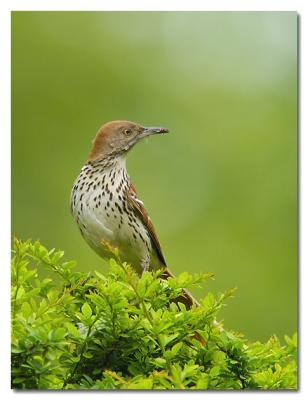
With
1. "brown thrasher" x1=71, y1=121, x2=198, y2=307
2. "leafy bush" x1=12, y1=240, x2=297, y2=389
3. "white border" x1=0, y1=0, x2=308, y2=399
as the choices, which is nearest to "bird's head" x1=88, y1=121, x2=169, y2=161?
"brown thrasher" x1=71, y1=121, x2=198, y2=307

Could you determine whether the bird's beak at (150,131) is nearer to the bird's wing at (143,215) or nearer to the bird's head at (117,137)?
the bird's head at (117,137)

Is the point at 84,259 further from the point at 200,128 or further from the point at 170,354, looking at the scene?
the point at 170,354

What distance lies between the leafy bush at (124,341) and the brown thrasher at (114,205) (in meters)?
0.83

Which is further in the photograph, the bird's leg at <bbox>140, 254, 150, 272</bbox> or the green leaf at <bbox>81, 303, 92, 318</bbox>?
the bird's leg at <bbox>140, 254, 150, 272</bbox>

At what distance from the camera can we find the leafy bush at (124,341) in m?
2.59

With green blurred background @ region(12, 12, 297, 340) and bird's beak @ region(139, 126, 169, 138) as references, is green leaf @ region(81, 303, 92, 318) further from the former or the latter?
bird's beak @ region(139, 126, 169, 138)

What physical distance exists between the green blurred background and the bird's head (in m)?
0.30

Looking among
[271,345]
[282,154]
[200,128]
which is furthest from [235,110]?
[271,345]

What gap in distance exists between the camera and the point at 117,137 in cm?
396

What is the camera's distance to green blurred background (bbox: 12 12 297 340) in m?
3.74

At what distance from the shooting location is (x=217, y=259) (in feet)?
15.3

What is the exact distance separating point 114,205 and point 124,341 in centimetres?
115
